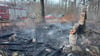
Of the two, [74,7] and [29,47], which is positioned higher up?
[74,7]

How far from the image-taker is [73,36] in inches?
338

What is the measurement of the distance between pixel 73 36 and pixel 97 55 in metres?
1.59

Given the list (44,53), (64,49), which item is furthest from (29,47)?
(64,49)

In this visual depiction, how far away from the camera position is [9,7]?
21.0 m

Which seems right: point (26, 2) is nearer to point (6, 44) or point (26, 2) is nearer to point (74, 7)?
point (74, 7)

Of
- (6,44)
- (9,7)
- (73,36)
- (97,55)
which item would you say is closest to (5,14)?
(9,7)

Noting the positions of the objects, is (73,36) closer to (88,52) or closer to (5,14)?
(88,52)

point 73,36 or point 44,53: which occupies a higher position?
point 73,36

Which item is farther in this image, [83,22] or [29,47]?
[83,22]

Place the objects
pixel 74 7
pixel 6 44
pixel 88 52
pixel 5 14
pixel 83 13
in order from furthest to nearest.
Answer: pixel 74 7 → pixel 5 14 → pixel 83 13 → pixel 6 44 → pixel 88 52

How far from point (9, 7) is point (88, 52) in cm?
1544

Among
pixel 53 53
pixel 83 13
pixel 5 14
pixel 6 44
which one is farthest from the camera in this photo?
pixel 5 14

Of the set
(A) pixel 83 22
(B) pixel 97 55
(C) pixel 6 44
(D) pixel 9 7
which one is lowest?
(B) pixel 97 55

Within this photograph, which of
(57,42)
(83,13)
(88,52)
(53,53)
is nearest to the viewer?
(53,53)
